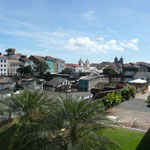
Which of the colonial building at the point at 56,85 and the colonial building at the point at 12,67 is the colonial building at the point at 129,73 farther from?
the colonial building at the point at 12,67

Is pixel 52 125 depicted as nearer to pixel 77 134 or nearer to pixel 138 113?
pixel 77 134

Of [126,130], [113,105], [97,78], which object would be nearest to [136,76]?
[97,78]

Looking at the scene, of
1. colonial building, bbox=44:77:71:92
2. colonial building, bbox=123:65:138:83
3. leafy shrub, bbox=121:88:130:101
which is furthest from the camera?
colonial building, bbox=123:65:138:83

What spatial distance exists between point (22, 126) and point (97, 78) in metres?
44.0

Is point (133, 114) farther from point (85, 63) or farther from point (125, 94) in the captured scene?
point (85, 63)

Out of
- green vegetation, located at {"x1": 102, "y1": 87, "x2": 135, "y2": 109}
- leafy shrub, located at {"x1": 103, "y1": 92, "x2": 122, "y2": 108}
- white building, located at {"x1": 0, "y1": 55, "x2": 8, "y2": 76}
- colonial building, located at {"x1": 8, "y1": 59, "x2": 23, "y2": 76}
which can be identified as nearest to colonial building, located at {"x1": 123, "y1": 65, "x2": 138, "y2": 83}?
green vegetation, located at {"x1": 102, "y1": 87, "x2": 135, "y2": 109}

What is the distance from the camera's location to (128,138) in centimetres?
917

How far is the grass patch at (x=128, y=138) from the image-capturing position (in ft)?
27.4

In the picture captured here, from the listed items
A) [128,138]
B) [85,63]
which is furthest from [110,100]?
[85,63]

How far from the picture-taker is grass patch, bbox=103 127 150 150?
834 cm

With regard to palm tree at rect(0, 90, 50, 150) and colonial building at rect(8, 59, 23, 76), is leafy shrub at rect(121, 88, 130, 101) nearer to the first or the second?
palm tree at rect(0, 90, 50, 150)

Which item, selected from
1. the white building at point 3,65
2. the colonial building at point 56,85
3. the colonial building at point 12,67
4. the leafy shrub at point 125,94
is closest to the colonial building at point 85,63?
the colonial building at point 12,67

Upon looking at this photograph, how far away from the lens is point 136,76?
53375mm

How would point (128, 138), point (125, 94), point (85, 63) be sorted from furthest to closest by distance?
point (85, 63) → point (125, 94) → point (128, 138)
